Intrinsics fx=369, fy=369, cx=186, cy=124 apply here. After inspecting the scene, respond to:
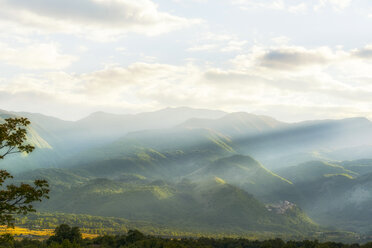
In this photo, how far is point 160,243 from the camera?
117 m

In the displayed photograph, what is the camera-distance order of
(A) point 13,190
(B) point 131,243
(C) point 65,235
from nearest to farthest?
(A) point 13,190 → (B) point 131,243 → (C) point 65,235

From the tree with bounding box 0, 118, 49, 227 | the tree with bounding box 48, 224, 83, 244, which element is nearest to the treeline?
the tree with bounding box 48, 224, 83, 244

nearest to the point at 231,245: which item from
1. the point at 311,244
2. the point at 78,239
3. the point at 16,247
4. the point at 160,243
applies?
the point at 311,244

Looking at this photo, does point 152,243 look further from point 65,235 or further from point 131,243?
point 65,235

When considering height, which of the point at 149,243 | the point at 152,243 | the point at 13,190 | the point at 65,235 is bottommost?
the point at 65,235

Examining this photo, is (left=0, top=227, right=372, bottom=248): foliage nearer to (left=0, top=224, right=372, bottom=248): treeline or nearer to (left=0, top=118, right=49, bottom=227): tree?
(left=0, top=224, right=372, bottom=248): treeline

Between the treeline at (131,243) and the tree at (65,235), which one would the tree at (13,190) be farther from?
the tree at (65,235)

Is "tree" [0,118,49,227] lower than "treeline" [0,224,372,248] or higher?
higher

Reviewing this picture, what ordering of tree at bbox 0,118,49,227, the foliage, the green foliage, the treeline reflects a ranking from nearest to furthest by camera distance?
tree at bbox 0,118,49,227, the green foliage, the foliage, the treeline

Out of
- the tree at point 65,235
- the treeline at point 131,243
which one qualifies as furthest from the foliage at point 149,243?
the tree at point 65,235

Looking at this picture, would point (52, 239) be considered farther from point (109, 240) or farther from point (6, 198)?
point (6, 198)

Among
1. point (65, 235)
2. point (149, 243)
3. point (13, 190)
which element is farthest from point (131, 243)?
point (13, 190)

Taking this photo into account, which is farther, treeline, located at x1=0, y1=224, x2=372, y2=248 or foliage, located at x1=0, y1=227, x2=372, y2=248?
treeline, located at x1=0, y1=224, x2=372, y2=248

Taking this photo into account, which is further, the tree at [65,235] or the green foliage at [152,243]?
the tree at [65,235]
